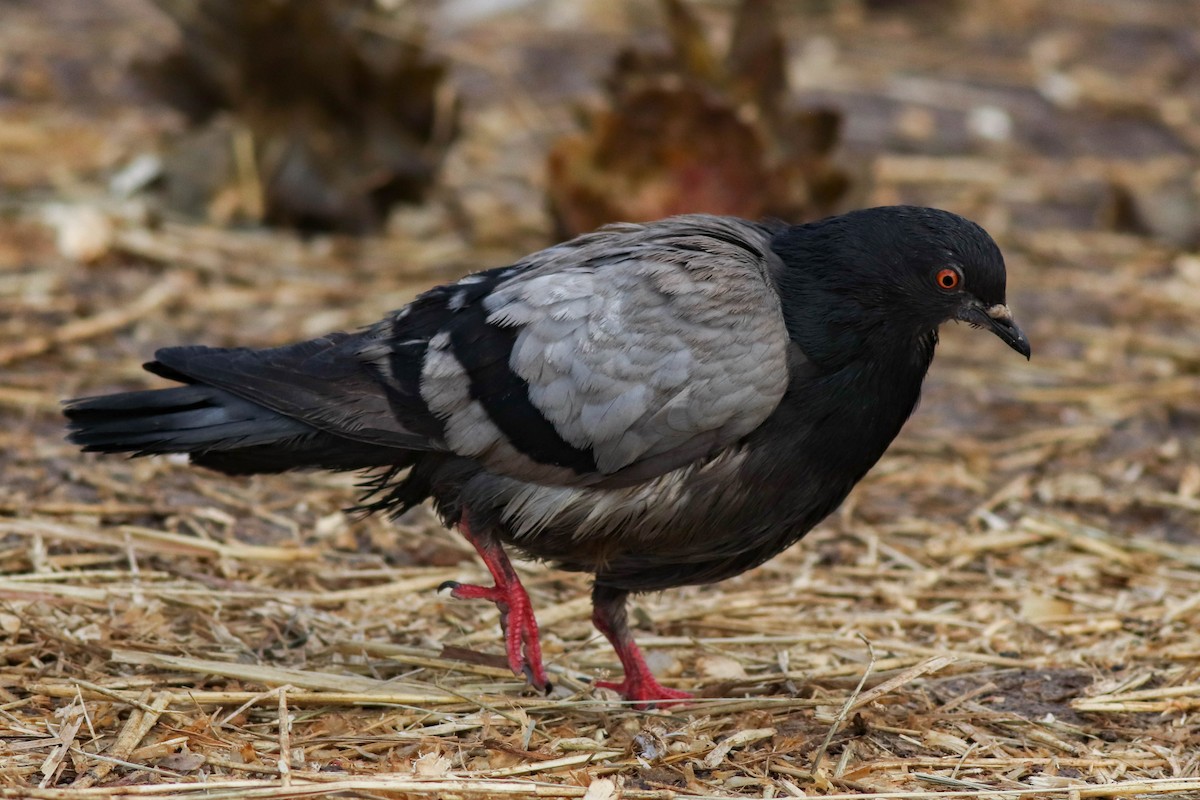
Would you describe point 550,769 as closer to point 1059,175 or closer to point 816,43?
point 1059,175

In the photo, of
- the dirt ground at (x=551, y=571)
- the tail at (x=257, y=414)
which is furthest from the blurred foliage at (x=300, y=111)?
the tail at (x=257, y=414)

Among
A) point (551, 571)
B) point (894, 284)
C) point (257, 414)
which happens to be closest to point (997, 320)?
point (894, 284)

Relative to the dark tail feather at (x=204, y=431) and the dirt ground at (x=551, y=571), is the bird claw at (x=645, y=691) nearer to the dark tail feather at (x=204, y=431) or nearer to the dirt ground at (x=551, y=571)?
the dirt ground at (x=551, y=571)

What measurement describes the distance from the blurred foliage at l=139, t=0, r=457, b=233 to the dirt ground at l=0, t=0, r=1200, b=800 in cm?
23

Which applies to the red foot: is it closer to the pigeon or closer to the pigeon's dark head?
the pigeon

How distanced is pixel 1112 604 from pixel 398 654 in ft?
7.82

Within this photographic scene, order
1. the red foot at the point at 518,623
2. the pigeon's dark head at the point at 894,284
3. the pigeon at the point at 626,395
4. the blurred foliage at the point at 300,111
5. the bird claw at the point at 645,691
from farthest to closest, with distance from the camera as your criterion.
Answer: the blurred foliage at the point at 300,111 < the bird claw at the point at 645,691 < the red foot at the point at 518,623 < the pigeon's dark head at the point at 894,284 < the pigeon at the point at 626,395

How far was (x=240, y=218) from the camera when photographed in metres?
8.05

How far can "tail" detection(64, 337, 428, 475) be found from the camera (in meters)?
4.08

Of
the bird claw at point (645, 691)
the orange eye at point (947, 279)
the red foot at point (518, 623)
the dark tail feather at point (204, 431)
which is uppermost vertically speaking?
the orange eye at point (947, 279)

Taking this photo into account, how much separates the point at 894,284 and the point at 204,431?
195 centimetres

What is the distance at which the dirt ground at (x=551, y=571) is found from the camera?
3764 mm

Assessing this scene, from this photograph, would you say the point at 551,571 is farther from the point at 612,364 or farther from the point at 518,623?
the point at 612,364

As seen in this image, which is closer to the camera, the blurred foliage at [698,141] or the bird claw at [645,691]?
the bird claw at [645,691]
